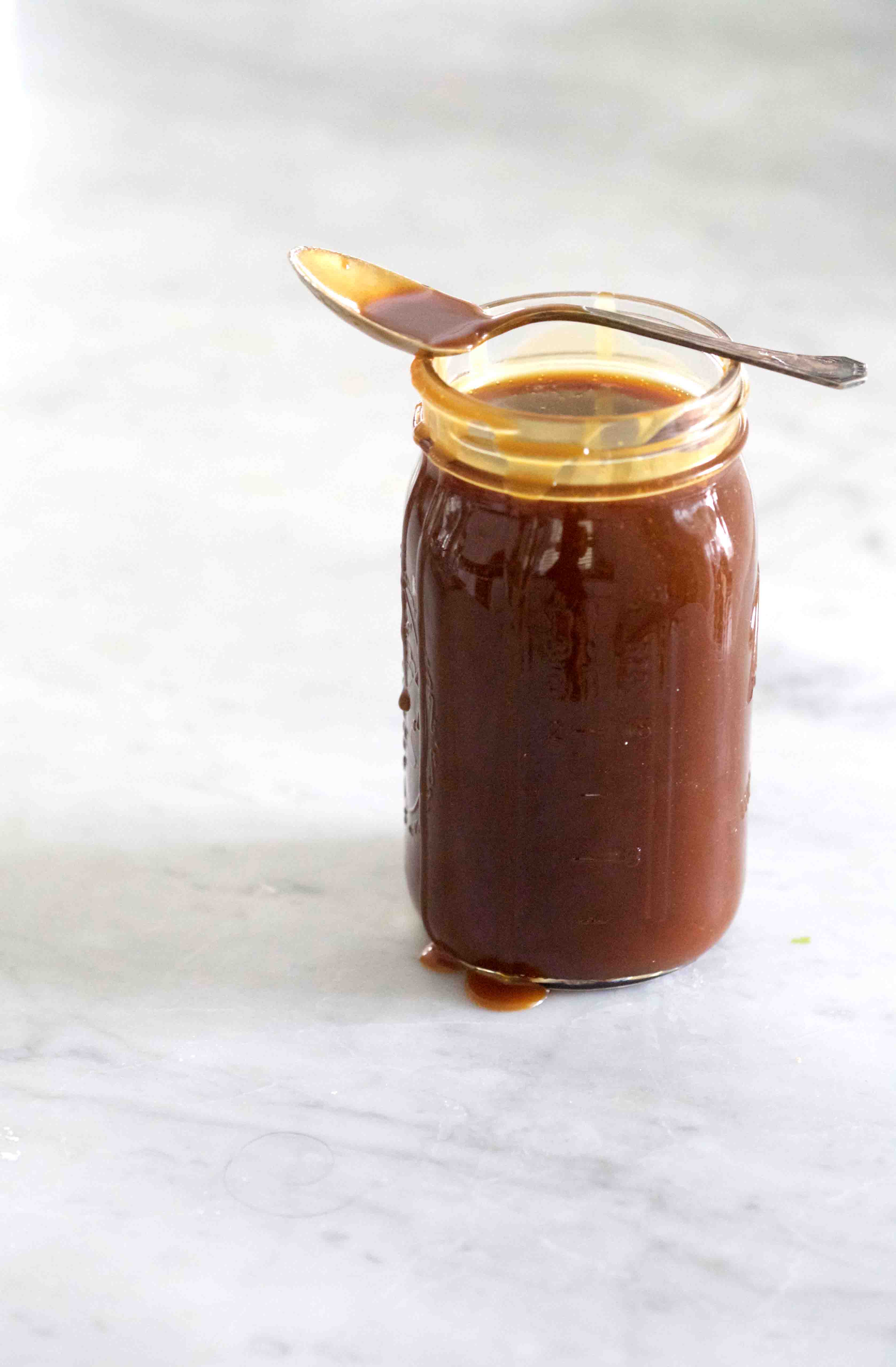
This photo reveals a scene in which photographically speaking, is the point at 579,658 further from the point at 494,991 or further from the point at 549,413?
the point at 494,991

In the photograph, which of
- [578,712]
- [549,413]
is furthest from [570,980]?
[549,413]

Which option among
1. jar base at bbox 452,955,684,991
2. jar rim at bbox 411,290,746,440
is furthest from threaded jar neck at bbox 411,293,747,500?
jar base at bbox 452,955,684,991

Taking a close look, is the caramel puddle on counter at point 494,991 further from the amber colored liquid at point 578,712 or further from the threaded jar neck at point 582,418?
the threaded jar neck at point 582,418

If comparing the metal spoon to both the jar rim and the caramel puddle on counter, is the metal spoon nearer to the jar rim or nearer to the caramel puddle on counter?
the jar rim

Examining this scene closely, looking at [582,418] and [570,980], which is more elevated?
[582,418]

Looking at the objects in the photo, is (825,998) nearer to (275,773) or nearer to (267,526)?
(275,773)

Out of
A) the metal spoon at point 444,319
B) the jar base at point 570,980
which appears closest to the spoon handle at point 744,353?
the metal spoon at point 444,319
